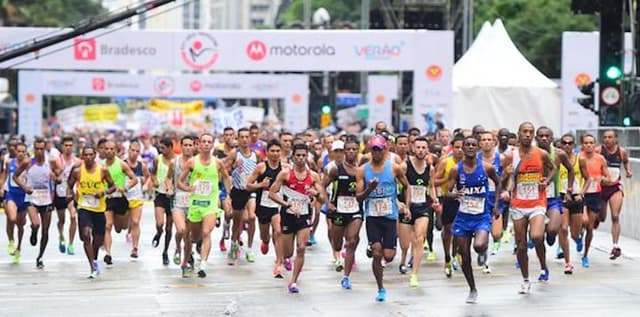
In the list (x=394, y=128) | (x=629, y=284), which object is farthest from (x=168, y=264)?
(x=394, y=128)

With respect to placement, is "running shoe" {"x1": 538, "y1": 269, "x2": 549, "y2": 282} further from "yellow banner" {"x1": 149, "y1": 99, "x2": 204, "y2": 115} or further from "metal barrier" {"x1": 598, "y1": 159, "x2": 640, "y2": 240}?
"yellow banner" {"x1": 149, "y1": 99, "x2": 204, "y2": 115}

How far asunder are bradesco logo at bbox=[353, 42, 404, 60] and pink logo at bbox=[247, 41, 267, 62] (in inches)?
89.1

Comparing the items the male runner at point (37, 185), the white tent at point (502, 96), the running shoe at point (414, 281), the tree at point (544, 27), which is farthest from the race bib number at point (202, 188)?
the tree at point (544, 27)

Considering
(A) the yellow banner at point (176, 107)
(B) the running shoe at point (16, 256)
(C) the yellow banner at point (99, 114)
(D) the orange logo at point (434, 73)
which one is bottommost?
(B) the running shoe at point (16, 256)

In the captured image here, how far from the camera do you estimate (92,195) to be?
57.4 feet

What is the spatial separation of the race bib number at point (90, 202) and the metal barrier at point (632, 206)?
883 cm

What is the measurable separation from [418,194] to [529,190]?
7.15ft

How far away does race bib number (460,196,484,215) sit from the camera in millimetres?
14328

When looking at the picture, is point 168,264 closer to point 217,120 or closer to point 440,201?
point 440,201

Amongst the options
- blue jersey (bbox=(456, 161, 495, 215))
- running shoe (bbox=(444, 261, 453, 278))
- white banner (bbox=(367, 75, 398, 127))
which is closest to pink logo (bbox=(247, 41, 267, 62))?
white banner (bbox=(367, 75, 398, 127))

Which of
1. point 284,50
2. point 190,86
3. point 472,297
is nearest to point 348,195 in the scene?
point 472,297

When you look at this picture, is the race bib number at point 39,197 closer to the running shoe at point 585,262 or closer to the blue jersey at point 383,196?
the blue jersey at point 383,196

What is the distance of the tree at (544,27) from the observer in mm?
74794

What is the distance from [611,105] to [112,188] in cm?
1245
